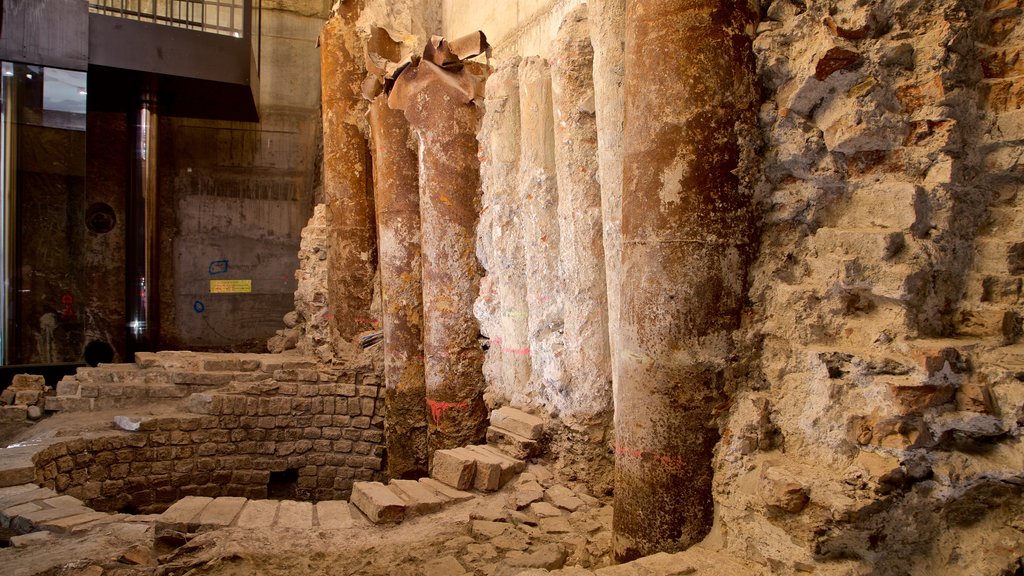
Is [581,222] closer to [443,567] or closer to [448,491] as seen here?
[448,491]

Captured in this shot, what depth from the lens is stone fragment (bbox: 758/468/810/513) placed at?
7.41ft

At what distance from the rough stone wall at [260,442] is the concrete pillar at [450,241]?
157cm

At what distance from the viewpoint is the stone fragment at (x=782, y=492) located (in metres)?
2.26

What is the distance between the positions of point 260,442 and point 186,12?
20.8ft

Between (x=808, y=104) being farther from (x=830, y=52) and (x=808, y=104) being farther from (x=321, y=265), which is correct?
(x=321, y=265)

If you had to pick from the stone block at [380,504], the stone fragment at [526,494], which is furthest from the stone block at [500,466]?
A: the stone block at [380,504]

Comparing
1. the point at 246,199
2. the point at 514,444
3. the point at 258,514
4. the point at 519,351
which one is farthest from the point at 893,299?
the point at 246,199

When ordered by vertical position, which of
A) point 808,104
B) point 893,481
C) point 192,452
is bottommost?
point 192,452

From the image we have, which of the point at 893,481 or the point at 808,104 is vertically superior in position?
the point at 808,104

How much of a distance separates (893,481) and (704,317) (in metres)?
0.84

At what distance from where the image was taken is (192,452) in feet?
20.0

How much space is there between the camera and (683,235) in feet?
8.43

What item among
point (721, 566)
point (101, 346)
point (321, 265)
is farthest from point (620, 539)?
point (101, 346)

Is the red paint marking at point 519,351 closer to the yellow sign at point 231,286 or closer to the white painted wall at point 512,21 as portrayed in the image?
the white painted wall at point 512,21
